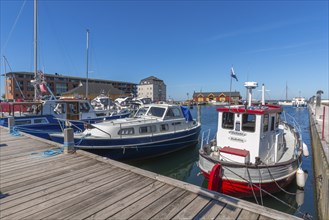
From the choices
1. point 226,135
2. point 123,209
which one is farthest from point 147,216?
point 226,135

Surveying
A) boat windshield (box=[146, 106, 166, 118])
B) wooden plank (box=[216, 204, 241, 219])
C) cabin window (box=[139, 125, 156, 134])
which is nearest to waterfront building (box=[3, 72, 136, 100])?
boat windshield (box=[146, 106, 166, 118])

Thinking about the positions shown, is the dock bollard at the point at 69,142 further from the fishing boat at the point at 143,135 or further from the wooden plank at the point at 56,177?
the fishing boat at the point at 143,135

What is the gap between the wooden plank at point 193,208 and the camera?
367cm

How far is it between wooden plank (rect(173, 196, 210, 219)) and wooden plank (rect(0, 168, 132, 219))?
1.95m


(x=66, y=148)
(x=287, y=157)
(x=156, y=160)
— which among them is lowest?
(x=156, y=160)

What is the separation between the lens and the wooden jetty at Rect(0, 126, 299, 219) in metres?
3.72

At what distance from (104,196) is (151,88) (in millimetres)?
120562

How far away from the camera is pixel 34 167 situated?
6.25 metres

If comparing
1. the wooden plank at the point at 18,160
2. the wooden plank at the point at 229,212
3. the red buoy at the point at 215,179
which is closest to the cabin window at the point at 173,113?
the red buoy at the point at 215,179

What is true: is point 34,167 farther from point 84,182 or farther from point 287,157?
point 287,157

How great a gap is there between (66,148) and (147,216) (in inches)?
202

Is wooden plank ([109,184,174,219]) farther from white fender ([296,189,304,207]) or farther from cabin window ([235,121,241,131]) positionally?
white fender ([296,189,304,207])

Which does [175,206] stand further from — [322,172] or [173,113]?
[173,113]

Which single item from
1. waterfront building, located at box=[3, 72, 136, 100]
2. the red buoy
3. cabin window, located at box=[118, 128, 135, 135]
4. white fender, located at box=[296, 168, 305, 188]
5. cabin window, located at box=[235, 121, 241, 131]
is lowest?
white fender, located at box=[296, 168, 305, 188]
